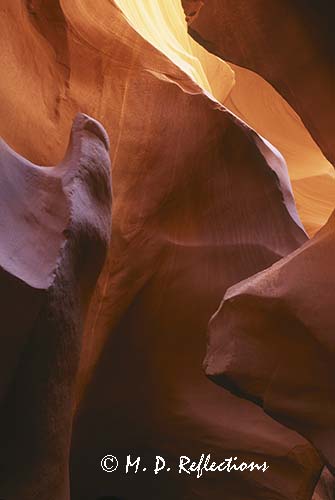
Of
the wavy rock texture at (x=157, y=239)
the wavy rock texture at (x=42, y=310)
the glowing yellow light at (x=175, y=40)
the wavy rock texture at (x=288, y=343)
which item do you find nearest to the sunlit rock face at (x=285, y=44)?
the wavy rock texture at (x=288, y=343)

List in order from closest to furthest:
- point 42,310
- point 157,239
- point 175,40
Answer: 1. point 42,310
2. point 157,239
3. point 175,40

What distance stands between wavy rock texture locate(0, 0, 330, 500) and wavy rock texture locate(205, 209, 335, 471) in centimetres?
98

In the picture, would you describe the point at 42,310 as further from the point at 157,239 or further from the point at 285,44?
the point at 157,239

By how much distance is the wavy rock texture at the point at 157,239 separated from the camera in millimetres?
3639

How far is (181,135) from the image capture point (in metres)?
4.14

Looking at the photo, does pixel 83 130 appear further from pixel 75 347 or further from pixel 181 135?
pixel 181 135

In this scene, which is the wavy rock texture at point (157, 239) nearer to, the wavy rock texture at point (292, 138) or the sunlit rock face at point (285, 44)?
the sunlit rock face at point (285, 44)

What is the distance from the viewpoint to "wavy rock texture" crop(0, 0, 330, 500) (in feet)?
11.9

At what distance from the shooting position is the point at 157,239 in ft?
13.0

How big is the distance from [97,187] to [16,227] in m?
0.42

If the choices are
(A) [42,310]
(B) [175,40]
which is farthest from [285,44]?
(B) [175,40]

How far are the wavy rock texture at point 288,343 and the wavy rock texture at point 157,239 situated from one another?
0.98m

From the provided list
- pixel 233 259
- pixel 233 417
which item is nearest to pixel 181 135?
pixel 233 259

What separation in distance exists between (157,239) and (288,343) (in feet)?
4.96
